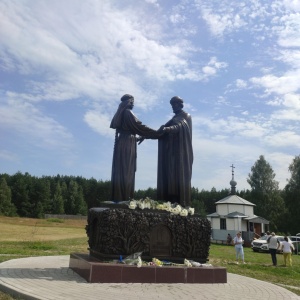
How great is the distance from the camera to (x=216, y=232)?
3756cm

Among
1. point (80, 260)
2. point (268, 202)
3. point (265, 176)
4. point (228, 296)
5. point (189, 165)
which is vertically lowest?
point (228, 296)

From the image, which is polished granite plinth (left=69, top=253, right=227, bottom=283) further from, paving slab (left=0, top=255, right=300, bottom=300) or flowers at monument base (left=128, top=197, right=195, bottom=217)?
flowers at monument base (left=128, top=197, right=195, bottom=217)

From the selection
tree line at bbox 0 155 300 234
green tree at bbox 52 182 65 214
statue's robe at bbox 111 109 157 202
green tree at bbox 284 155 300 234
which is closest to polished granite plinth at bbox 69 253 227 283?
statue's robe at bbox 111 109 157 202

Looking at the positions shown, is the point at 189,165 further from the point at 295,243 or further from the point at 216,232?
the point at 216,232

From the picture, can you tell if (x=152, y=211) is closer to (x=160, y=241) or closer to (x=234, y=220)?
(x=160, y=241)

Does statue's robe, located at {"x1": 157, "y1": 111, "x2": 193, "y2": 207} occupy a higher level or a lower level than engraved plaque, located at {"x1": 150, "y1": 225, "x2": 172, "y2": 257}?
higher

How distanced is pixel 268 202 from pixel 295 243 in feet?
72.0

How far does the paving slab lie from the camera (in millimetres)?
6551

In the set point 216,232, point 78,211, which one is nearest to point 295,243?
point 216,232

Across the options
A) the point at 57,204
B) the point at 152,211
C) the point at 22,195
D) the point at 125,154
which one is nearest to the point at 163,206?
the point at 152,211

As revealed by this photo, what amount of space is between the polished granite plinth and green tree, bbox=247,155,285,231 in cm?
4045

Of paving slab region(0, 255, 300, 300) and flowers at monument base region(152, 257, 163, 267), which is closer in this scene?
paving slab region(0, 255, 300, 300)

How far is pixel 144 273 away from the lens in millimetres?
8203

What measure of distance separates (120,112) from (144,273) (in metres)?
4.40
